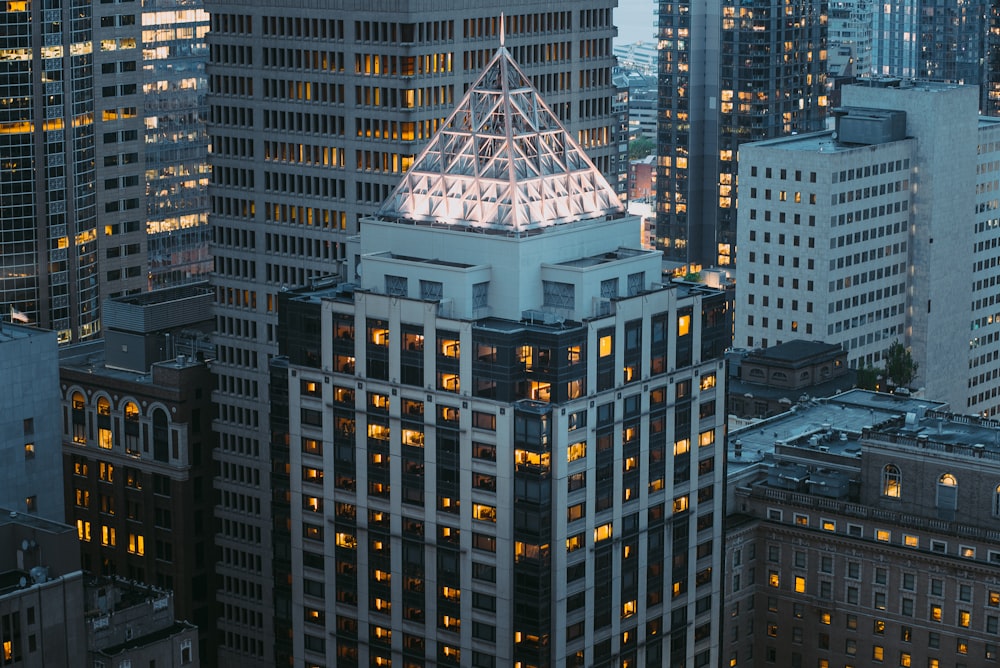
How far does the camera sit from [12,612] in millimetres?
197875

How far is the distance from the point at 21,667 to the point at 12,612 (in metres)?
5.57

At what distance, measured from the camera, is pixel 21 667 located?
7854 inches
